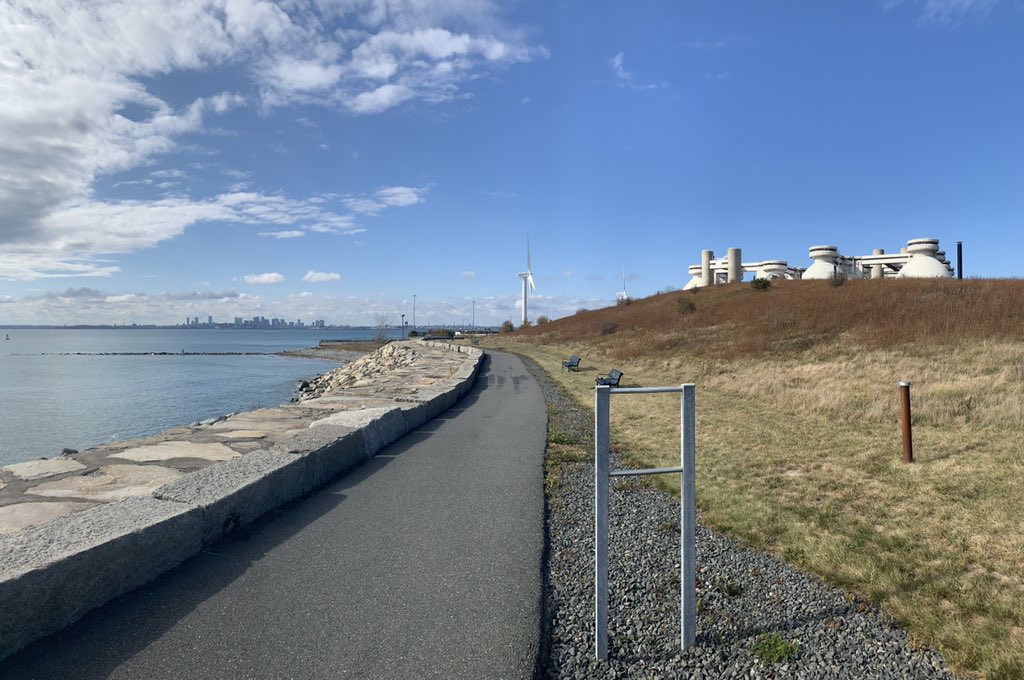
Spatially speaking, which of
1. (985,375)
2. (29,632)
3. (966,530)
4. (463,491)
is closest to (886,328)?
(985,375)

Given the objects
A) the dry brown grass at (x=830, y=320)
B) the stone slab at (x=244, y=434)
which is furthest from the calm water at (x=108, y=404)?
the dry brown grass at (x=830, y=320)

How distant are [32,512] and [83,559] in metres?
1.59

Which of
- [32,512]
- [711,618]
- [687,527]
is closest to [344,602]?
[687,527]

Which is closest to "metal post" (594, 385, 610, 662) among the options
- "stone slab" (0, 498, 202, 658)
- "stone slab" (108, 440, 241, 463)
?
"stone slab" (0, 498, 202, 658)

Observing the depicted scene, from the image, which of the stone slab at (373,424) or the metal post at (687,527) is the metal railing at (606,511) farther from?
the stone slab at (373,424)

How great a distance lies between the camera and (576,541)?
459 centimetres

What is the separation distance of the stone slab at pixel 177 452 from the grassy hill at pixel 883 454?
485 centimetres

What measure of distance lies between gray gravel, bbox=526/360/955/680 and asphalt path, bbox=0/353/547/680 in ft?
0.73

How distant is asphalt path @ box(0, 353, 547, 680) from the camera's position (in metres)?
2.78

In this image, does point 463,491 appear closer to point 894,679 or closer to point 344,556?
point 344,556

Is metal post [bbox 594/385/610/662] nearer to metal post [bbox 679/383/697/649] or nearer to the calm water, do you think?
metal post [bbox 679/383/697/649]

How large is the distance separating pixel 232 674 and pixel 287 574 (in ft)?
3.51

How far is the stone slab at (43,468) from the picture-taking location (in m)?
5.18

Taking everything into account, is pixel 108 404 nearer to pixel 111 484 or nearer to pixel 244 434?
pixel 244 434
